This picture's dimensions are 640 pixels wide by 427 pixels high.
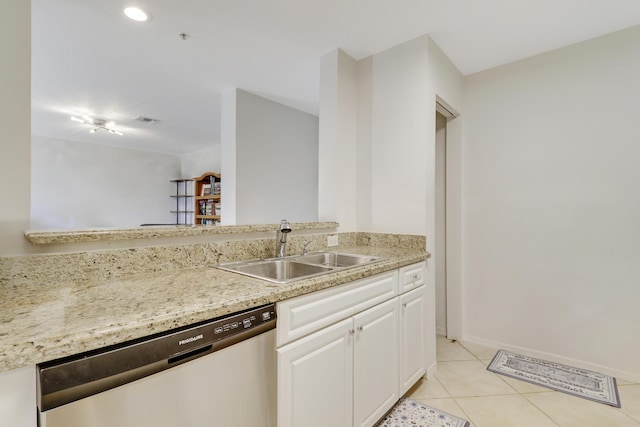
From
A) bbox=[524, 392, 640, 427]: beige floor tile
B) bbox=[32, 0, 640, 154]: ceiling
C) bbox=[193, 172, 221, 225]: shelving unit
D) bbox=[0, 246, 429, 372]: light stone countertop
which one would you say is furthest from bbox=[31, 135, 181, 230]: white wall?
bbox=[524, 392, 640, 427]: beige floor tile

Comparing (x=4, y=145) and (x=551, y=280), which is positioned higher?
(x=4, y=145)

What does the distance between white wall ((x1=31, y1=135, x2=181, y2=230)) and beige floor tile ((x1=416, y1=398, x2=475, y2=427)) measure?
612 centimetres

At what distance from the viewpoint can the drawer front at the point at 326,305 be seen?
1076 mm

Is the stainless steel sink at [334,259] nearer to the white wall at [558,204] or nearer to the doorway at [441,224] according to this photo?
the doorway at [441,224]

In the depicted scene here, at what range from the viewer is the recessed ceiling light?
181 cm

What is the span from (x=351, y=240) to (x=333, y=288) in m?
1.12

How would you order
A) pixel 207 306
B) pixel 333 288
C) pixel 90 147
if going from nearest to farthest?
pixel 207 306, pixel 333 288, pixel 90 147

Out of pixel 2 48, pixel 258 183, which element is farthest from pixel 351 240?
pixel 2 48

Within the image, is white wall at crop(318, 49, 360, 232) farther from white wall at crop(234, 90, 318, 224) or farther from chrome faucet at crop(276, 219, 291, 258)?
white wall at crop(234, 90, 318, 224)

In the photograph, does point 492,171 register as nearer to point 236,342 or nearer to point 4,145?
point 236,342

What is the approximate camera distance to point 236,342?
92 centimetres

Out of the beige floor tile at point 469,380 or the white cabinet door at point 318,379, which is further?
the beige floor tile at point 469,380

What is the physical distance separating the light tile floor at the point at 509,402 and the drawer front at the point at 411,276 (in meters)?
0.71

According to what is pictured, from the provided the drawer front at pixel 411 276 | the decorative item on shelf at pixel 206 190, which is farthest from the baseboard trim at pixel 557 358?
the decorative item on shelf at pixel 206 190
